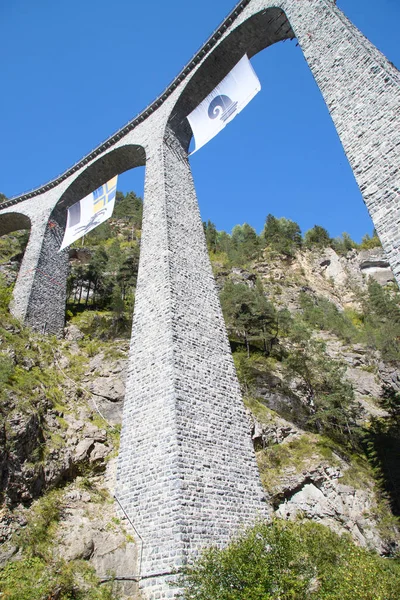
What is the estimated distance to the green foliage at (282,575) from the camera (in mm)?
6309

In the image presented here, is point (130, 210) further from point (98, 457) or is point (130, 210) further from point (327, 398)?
point (98, 457)

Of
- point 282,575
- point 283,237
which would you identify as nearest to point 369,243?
point 283,237

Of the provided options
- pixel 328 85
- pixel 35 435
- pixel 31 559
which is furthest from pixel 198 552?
pixel 328 85

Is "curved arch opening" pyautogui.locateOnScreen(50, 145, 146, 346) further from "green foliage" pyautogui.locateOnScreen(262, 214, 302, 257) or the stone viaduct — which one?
"green foliage" pyautogui.locateOnScreen(262, 214, 302, 257)

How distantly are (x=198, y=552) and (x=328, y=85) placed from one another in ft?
38.2

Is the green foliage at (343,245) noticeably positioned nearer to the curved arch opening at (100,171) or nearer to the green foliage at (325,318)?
the green foliage at (325,318)

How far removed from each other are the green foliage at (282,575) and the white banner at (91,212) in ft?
46.3

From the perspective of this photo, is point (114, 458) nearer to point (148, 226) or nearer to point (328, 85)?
point (148, 226)

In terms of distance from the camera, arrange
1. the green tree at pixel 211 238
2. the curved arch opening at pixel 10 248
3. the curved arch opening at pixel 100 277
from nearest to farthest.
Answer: the curved arch opening at pixel 100 277, the curved arch opening at pixel 10 248, the green tree at pixel 211 238

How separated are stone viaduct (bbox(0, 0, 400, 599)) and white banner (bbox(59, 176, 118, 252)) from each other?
7.88 feet

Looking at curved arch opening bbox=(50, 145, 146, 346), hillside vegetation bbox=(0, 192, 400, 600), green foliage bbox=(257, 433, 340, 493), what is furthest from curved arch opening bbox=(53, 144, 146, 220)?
green foliage bbox=(257, 433, 340, 493)

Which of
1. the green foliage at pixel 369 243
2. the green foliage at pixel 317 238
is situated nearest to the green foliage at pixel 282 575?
the green foliage at pixel 317 238

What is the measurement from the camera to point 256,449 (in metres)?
15.1

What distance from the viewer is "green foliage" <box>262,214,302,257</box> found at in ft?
160
